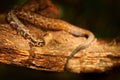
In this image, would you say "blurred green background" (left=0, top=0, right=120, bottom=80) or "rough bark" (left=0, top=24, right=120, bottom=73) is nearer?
"rough bark" (left=0, top=24, right=120, bottom=73)

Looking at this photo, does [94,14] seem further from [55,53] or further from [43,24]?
[55,53]

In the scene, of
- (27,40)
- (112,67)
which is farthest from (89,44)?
(27,40)

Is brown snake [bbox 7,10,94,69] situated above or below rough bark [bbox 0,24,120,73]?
above

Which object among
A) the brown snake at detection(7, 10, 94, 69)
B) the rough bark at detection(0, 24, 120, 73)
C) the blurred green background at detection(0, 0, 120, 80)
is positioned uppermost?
the blurred green background at detection(0, 0, 120, 80)

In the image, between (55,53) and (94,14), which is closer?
(55,53)

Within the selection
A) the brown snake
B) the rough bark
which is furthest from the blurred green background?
the rough bark

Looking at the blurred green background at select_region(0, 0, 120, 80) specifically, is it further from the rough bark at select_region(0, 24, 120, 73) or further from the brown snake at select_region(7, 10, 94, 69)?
the rough bark at select_region(0, 24, 120, 73)

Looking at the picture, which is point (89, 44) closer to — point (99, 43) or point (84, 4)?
point (99, 43)

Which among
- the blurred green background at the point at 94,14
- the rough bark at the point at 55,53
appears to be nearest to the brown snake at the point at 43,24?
the rough bark at the point at 55,53

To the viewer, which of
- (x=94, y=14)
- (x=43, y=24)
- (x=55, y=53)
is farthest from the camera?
(x=94, y=14)

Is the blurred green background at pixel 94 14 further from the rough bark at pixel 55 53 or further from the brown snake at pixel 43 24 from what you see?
the rough bark at pixel 55 53

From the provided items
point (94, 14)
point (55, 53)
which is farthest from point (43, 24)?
point (94, 14)
